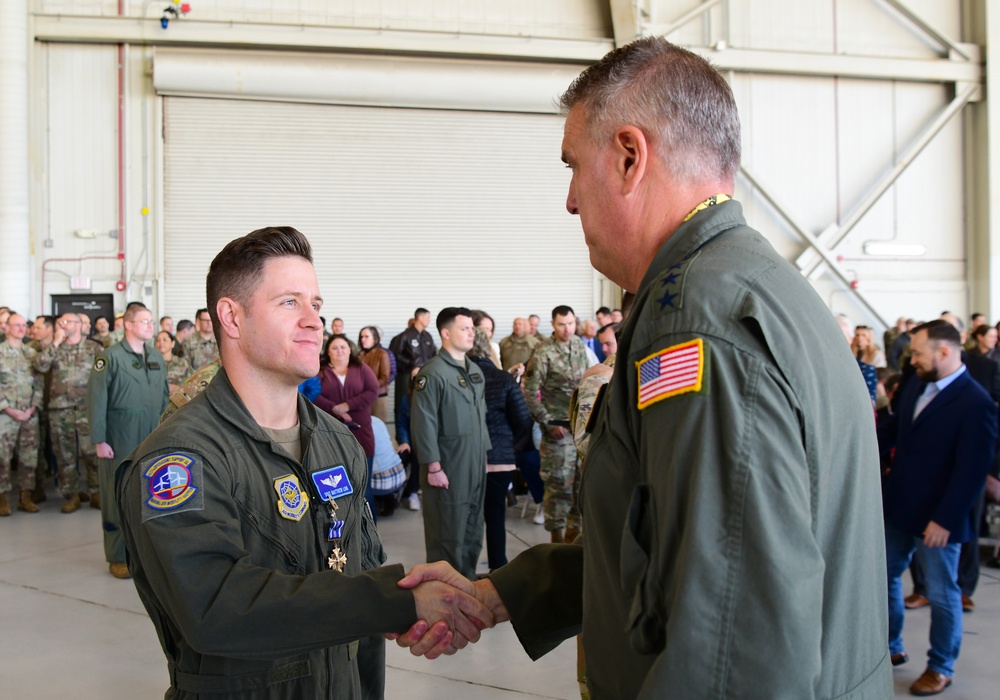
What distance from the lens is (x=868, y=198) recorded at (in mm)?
Result: 15430

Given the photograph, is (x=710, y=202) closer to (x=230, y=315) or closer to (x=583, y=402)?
(x=230, y=315)

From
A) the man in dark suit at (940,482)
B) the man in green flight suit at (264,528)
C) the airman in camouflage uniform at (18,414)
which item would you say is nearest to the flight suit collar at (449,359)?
the man in dark suit at (940,482)

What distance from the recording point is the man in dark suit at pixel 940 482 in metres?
4.18

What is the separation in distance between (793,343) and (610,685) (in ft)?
1.99

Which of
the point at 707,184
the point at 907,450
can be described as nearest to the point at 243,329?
the point at 707,184

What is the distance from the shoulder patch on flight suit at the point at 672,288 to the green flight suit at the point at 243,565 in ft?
3.31

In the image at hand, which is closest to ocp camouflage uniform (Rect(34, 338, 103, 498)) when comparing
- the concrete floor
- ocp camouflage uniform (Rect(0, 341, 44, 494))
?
ocp camouflage uniform (Rect(0, 341, 44, 494))

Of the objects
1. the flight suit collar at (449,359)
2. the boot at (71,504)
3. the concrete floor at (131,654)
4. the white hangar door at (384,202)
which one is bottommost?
the concrete floor at (131,654)

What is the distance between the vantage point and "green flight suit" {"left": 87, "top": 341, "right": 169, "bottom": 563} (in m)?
6.56

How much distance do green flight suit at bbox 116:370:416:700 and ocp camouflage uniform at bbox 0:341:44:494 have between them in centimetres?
772

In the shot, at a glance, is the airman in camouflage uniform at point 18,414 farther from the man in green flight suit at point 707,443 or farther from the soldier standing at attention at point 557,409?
the man in green flight suit at point 707,443

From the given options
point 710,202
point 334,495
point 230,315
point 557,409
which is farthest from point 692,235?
point 557,409

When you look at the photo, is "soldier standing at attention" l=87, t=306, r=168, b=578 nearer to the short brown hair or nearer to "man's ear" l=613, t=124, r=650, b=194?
the short brown hair

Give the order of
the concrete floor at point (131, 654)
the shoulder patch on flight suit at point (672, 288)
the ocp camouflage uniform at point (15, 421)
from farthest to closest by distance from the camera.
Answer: the ocp camouflage uniform at point (15, 421), the concrete floor at point (131, 654), the shoulder patch on flight suit at point (672, 288)
